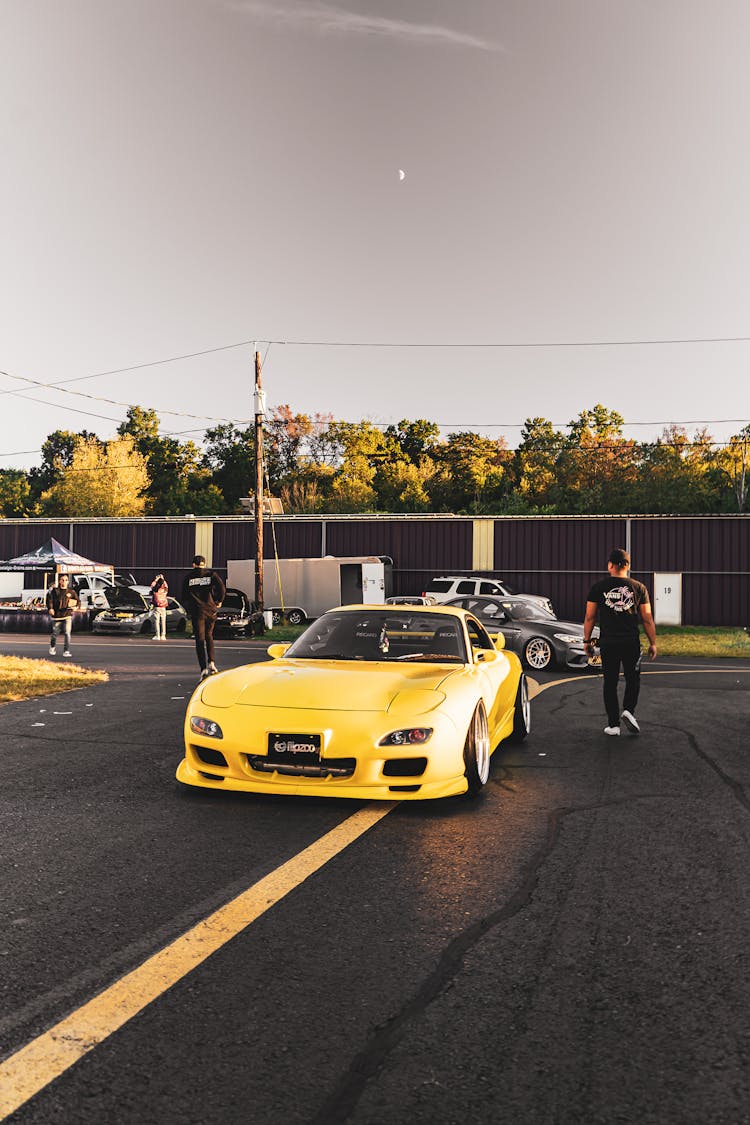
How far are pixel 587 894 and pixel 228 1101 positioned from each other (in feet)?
7.32

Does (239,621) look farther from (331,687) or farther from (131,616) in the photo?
(331,687)

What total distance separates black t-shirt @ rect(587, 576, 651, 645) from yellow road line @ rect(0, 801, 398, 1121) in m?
4.86

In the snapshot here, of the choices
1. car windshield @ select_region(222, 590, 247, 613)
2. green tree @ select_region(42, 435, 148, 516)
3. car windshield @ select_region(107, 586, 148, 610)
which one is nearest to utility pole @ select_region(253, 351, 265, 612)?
car windshield @ select_region(222, 590, 247, 613)

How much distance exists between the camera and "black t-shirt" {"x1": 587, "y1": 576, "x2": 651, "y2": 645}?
8.81 metres

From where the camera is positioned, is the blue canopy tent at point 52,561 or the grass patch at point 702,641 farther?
the blue canopy tent at point 52,561

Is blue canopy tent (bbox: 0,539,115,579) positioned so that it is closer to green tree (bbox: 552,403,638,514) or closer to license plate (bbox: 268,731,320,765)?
license plate (bbox: 268,731,320,765)

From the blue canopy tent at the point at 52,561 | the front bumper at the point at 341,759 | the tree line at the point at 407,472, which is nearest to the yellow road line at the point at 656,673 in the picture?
the front bumper at the point at 341,759

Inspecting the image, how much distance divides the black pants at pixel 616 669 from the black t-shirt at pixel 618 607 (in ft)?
0.25

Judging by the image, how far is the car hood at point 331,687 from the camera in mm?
5781

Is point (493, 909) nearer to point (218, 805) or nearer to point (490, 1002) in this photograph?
point (490, 1002)

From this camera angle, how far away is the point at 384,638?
7.41 m

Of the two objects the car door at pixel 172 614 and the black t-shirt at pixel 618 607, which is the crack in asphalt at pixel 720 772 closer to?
the black t-shirt at pixel 618 607

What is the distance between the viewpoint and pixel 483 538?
3800 cm

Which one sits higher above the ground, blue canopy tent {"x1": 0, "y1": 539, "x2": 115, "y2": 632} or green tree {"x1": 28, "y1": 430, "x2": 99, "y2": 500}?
green tree {"x1": 28, "y1": 430, "x2": 99, "y2": 500}
